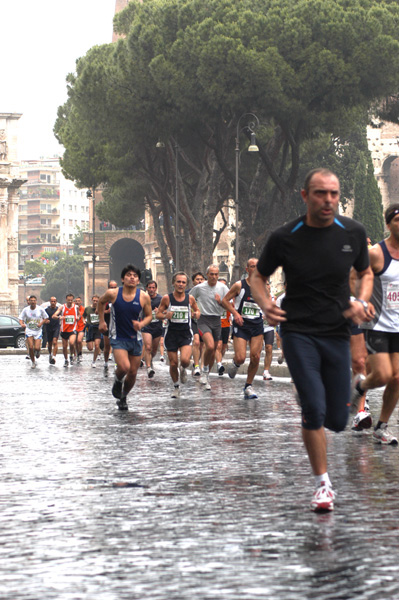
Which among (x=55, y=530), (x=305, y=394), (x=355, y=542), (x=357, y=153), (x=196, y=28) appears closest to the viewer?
(x=355, y=542)

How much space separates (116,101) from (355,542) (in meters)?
32.7

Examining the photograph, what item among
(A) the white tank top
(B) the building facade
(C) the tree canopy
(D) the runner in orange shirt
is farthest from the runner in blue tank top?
(B) the building facade

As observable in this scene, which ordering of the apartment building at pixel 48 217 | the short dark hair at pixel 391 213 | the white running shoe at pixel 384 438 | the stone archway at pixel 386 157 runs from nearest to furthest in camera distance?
the short dark hair at pixel 391 213
the white running shoe at pixel 384 438
the stone archway at pixel 386 157
the apartment building at pixel 48 217

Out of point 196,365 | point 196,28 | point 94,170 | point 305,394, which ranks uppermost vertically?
point 196,28

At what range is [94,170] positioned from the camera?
43219 mm

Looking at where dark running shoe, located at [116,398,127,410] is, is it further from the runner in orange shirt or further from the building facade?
the building facade

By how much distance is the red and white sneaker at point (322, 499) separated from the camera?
5.78 metres

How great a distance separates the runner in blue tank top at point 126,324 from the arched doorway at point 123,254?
8477 centimetres

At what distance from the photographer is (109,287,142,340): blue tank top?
12.9 m

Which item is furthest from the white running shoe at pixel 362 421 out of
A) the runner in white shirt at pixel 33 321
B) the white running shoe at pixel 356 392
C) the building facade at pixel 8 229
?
the building facade at pixel 8 229

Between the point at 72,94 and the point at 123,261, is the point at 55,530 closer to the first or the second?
the point at 72,94

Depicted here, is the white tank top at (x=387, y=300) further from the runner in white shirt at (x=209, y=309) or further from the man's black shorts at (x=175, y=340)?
the runner in white shirt at (x=209, y=309)

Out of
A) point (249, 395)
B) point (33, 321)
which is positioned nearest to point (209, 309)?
point (249, 395)

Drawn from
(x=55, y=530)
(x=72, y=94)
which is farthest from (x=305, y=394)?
(x=72, y=94)
